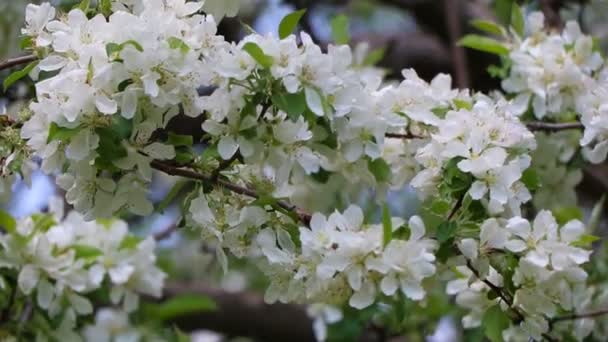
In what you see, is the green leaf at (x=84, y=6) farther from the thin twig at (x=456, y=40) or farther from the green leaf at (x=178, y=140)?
the thin twig at (x=456, y=40)

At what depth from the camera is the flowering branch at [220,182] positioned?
158 cm

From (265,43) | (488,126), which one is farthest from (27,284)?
(488,126)

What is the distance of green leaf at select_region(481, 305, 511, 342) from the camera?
1.66 metres

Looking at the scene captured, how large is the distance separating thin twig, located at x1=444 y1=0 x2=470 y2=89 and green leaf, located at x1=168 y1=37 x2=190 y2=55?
148 centimetres

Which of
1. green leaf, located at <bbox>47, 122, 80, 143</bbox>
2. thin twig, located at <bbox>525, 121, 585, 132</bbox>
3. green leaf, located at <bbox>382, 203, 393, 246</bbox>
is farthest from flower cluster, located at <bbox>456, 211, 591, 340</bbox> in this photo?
green leaf, located at <bbox>47, 122, 80, 143</bbox>

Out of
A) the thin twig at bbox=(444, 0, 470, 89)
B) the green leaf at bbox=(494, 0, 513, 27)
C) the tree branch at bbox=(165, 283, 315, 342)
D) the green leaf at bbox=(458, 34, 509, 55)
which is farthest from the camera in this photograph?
the tree branch at bbox=(165, 283, 315, 342)

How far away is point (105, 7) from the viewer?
164cm

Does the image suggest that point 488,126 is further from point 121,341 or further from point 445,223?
point 121,341

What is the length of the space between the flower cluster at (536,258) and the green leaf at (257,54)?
39cm

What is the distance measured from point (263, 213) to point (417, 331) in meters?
1.58

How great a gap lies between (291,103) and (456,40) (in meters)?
1.69

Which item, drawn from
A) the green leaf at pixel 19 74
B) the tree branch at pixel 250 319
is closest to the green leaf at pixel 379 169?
the green leaf at pixel 19 74

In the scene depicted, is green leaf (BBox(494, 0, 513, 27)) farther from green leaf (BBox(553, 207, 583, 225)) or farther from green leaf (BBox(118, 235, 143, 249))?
green leaf (BBox(118, 235, 143, 249))

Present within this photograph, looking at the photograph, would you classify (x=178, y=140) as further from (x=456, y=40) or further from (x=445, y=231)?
(x=456, y=40)
